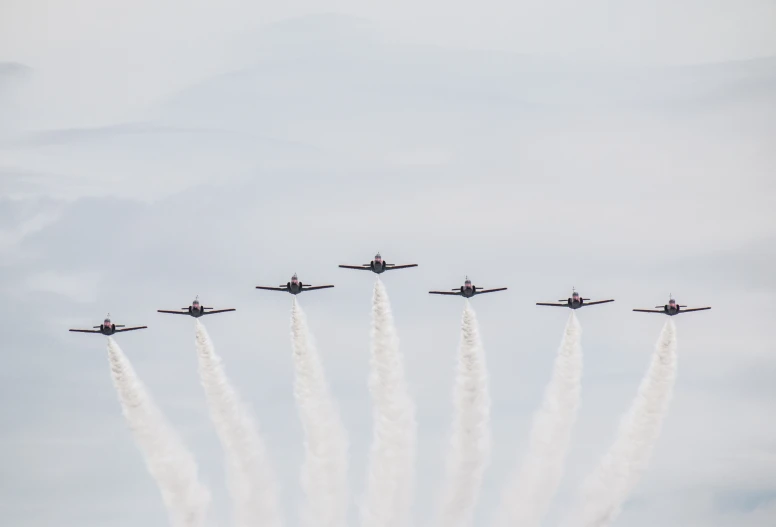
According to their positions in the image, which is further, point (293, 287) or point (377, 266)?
point (293, 287)

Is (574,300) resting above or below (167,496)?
above

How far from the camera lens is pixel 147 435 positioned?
152 metres

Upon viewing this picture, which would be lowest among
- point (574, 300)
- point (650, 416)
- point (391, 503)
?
point (391, 503)

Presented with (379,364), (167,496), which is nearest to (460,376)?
(379,364)

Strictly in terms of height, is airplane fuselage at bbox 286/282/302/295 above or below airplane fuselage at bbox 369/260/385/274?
below

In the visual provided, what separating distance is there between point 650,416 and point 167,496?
2090 inches

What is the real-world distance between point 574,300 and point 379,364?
71.9 feet

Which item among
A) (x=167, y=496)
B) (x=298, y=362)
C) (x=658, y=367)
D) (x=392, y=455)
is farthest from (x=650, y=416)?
(x=167, y=496)

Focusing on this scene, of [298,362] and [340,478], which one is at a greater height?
[298,362]

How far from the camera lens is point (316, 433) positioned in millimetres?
147750

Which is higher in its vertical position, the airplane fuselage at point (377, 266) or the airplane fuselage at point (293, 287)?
the airplane fuselage at point (377, 266)

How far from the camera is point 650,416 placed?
14900cm

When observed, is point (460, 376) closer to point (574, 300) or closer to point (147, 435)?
point (574, 300)

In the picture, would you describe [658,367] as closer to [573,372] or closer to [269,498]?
[573,372]
